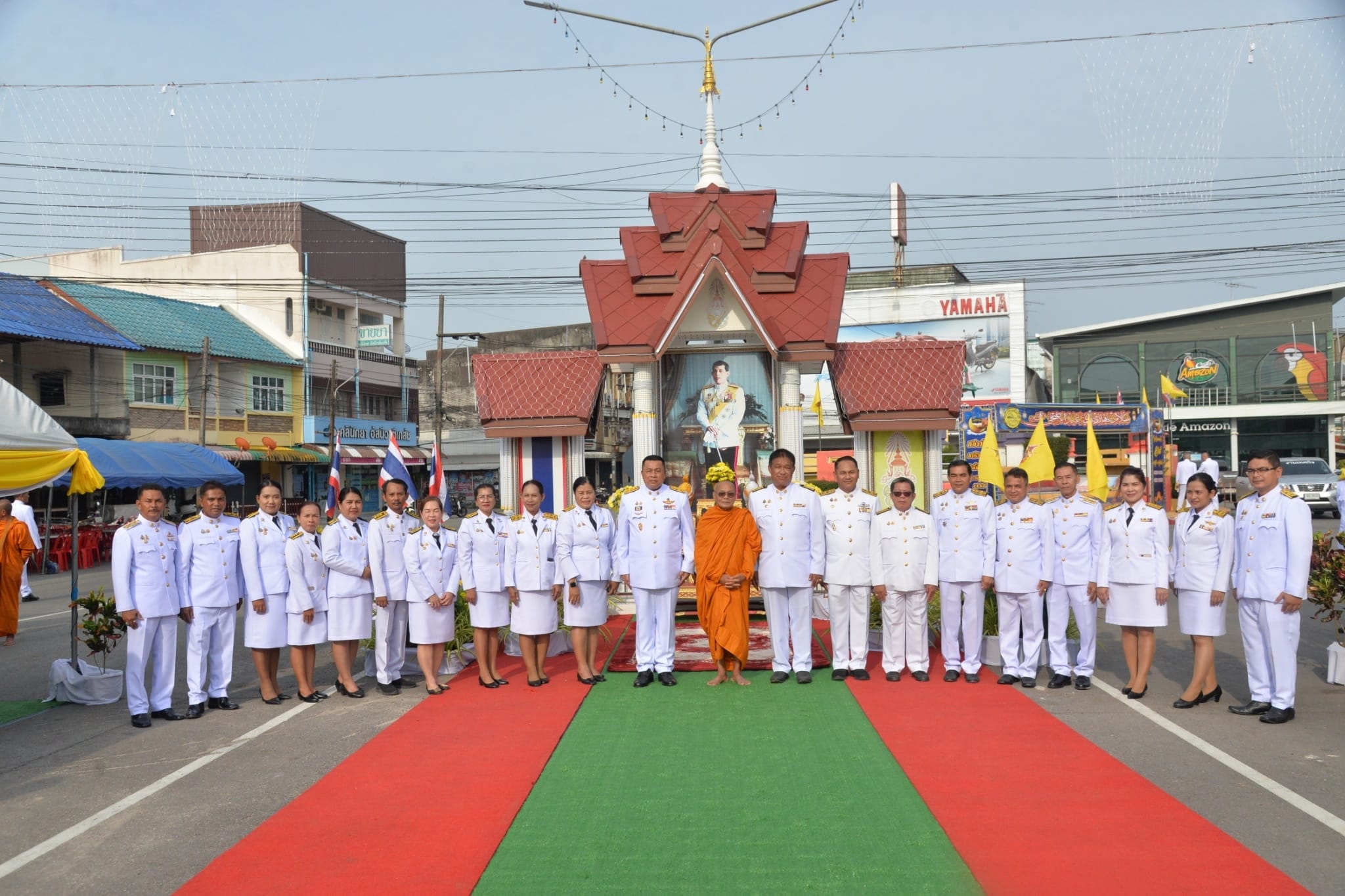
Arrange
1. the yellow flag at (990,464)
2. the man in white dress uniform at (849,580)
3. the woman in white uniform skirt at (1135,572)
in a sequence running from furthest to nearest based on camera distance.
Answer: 1. the yellow flag at (990,464)
2. the man in white dress uniform at (849,580)
3. the woman in white uniform skirt at (1135,572)

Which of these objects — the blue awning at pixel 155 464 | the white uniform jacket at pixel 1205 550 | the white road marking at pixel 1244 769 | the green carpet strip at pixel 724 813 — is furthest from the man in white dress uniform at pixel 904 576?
the blue awning at pixel 155 464

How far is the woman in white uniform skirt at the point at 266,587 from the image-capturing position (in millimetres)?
8305

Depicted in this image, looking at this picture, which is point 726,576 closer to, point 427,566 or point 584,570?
point 584,570

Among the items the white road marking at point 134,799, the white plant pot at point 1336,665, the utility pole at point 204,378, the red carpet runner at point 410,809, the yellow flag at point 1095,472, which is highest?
the utility pole at point 204,378

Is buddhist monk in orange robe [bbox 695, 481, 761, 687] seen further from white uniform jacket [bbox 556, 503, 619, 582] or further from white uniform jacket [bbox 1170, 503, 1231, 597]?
white uniform jacket [bbox 1170, 503, 1231, 597]

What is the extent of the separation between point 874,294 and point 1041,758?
46737 mm

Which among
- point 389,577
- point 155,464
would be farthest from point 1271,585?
point 155,464

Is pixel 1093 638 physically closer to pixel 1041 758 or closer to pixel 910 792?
pixel 1041 758

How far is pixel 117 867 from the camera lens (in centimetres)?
483

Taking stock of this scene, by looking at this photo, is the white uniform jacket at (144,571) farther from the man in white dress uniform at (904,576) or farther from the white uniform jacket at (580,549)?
the man in white dress uniform at (904,576)

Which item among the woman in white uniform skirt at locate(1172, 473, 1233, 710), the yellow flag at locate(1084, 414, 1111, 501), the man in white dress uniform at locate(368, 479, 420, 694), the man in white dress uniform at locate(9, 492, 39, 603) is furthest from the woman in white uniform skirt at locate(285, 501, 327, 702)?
the man in white dress uniform at locate(9, 492, 39, 603)

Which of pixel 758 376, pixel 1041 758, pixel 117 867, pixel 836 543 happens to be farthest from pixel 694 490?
pixel 117 867

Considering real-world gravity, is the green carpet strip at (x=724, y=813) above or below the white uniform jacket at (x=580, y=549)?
below

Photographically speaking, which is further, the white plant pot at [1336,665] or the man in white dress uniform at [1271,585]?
the white plant pot at [1336,665]
